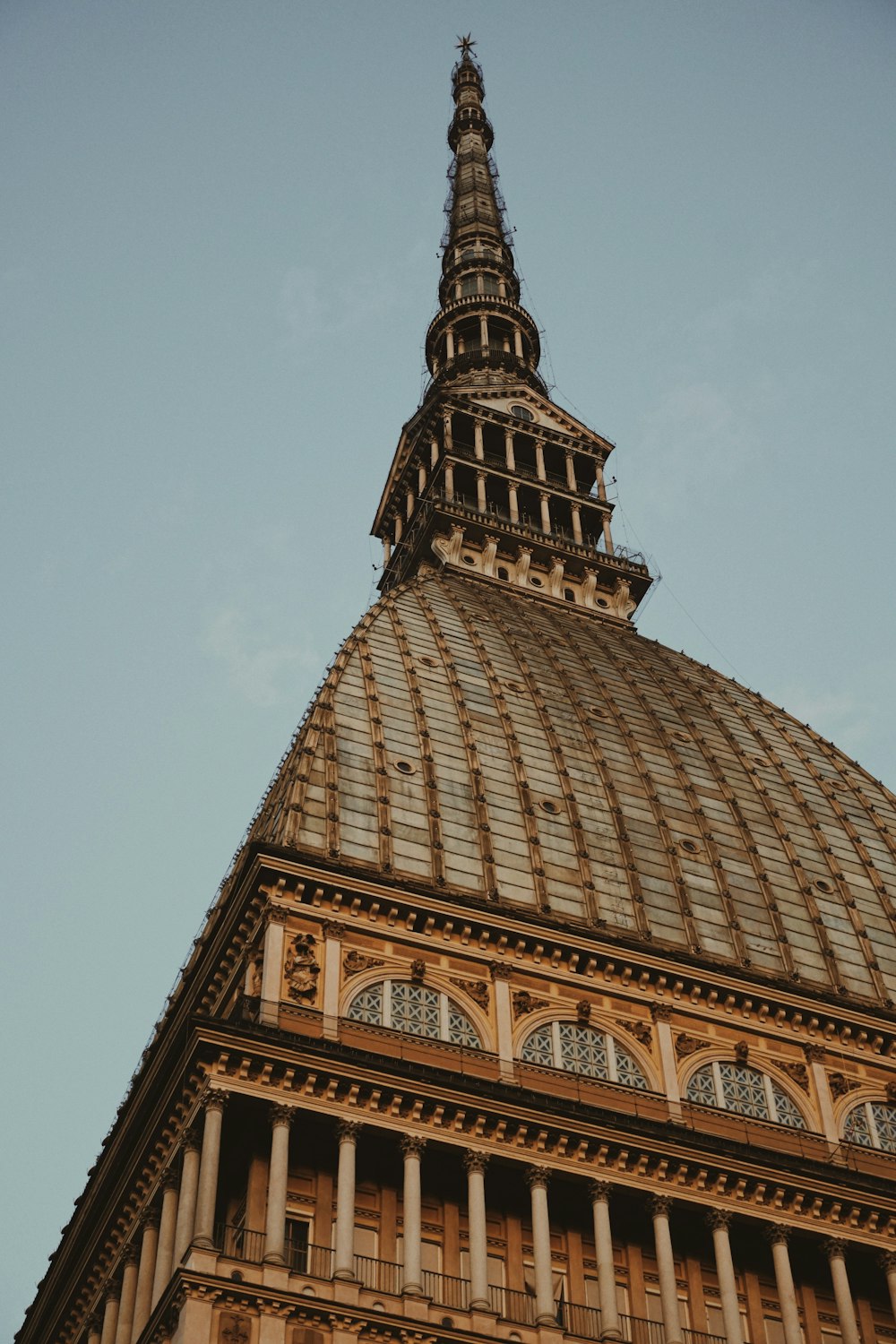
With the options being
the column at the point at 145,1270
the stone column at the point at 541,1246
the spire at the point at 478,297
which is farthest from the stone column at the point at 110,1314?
Result: the spire at the point at 478,297

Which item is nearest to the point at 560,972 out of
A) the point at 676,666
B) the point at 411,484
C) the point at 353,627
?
the point at 353,627

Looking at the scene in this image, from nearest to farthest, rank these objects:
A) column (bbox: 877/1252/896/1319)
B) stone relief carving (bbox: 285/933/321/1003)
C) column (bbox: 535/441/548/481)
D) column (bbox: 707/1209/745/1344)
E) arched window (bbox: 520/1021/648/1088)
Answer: column (bbox: 707/1209/745/1344) → column (bbox: 877/1252/896/1319) → stone relief carving (bbox: 285/933/321/1003) → arched window (bbox: 520/1021/648/1088) → column (bbox: 535/441/548/481)

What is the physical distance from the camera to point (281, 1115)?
48719 mm

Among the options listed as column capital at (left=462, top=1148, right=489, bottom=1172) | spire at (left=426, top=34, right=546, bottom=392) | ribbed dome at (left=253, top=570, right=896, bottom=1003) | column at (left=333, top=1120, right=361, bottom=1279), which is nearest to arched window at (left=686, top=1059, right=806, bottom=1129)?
ribbed dome at (left=253, top=570, right=896, bottom=1003)

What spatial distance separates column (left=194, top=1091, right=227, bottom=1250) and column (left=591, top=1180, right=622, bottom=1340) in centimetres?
849

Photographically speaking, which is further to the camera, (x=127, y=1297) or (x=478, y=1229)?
(x=127, y=1297)

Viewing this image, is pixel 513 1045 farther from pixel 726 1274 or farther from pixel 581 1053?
pixel 726 1274

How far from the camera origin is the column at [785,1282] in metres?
50.3

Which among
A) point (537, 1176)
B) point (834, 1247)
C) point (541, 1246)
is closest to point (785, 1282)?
point (834, 1247)

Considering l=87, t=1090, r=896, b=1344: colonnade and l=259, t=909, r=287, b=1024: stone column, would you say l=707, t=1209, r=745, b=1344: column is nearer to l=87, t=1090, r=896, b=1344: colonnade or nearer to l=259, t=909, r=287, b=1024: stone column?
l=87, t=1090, r=896, b=1344: colonnade

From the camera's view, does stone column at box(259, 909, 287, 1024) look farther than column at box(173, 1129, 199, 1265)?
Yes

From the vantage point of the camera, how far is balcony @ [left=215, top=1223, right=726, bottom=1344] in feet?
154

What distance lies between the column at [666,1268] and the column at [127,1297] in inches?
463

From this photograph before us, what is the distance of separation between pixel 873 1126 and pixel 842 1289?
704cm
